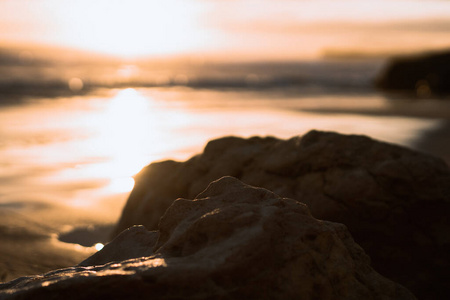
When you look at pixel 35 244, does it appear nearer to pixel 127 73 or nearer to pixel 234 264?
pixel 234 264

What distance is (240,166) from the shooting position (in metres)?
3.79

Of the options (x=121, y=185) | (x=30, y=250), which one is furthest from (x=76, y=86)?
(x=30, y=250)

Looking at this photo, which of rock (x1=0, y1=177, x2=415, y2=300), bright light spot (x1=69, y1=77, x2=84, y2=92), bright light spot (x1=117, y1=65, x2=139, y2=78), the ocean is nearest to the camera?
rock (x1=0, y1=177, x2=415, y2=300)

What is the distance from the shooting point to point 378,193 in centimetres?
322

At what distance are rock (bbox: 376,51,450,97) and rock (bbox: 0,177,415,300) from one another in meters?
24.6

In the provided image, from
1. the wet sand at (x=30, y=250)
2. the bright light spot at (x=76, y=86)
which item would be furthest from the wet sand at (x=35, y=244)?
the bright light spot at (x=76, y=86)

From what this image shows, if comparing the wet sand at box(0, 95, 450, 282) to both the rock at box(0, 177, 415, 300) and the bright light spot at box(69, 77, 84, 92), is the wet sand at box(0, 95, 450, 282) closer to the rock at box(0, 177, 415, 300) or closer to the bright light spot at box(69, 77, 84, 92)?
the rock at box(0, 177, 415, 300)

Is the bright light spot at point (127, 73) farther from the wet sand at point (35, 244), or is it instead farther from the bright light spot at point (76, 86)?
the wet sand at point (35, 244)

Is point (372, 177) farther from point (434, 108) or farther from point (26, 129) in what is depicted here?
point (434, 108)

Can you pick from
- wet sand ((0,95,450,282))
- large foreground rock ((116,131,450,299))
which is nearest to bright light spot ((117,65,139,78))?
wet sand ((0,95,450,282))

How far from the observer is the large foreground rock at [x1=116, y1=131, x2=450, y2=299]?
313 cm

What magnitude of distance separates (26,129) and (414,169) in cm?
816

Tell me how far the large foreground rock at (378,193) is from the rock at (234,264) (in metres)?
0.92

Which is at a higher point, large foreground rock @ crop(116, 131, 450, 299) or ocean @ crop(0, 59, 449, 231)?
large foreground rock @ crop(116, 131, 450, 299)
